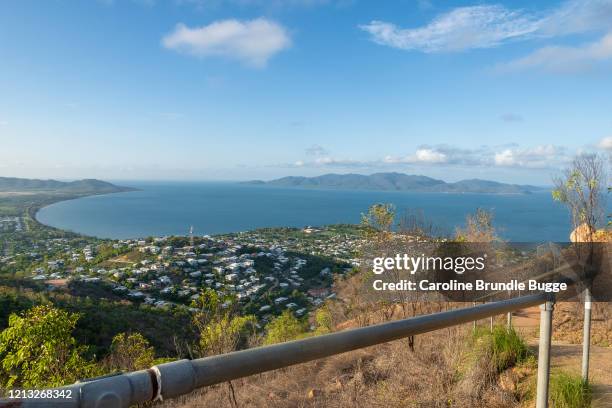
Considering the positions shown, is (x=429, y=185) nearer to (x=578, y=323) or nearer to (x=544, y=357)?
(x=578, y=323)

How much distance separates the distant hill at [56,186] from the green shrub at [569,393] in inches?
6180

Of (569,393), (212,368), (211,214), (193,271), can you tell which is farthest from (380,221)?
(211,214)

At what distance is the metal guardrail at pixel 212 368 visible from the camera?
652 millimetres

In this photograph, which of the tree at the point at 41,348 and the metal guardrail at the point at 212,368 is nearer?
the metal guardrail at the point at 212,368

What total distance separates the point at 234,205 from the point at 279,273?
4071 inches

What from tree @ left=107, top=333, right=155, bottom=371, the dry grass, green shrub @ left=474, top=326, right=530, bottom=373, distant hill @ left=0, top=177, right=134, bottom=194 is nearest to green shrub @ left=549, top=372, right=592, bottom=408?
green shrub @ left=474, top=326, right=530, bottom=373

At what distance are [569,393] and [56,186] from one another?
184473 mm

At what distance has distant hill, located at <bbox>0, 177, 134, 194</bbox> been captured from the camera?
13325 cm

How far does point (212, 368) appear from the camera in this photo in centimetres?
78

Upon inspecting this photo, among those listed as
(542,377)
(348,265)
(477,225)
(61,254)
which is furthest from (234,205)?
(542,377)

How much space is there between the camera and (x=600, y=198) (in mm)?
8172

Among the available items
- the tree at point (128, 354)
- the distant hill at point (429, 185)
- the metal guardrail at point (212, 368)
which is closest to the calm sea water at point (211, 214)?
the distant hill at point (429, 185)

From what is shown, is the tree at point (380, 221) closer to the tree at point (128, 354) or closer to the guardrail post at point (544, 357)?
the tree at point (128, 354)

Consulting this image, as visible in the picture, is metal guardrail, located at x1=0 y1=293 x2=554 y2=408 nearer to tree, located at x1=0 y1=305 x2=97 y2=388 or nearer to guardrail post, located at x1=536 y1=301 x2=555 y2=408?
guardrail post, located at x1=536 y1=301 x2=555 y2=408
